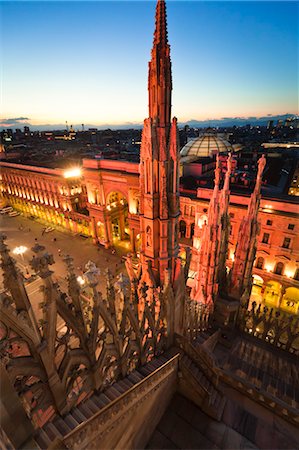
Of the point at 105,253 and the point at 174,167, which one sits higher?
the point at 174,167

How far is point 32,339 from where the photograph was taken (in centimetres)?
451

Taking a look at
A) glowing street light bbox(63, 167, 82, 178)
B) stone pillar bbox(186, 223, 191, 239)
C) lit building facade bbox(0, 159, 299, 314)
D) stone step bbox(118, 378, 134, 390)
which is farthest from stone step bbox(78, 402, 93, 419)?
glowing street light bbox(63, 167, 82, 178)

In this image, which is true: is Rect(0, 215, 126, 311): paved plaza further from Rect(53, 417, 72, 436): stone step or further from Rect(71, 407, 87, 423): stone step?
Rect(53, 417, 72, 436): stone step

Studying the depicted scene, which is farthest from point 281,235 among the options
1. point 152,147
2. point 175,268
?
point 152,147

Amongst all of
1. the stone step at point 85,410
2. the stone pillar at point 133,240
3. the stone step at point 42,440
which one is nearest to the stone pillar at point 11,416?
the stone step at point 42,440

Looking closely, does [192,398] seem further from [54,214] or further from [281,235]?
[54,214]

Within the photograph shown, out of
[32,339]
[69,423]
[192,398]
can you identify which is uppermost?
[32,339]

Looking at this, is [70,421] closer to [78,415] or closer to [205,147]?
[78,415]

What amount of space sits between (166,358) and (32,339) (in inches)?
252

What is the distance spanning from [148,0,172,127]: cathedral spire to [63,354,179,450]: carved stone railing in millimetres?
8926

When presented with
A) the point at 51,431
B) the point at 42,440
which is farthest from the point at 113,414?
the point at 42,440

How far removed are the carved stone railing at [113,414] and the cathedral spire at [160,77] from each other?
29.3 feet

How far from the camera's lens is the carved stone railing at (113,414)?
191 inches

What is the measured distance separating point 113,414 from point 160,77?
10605 millimetres
